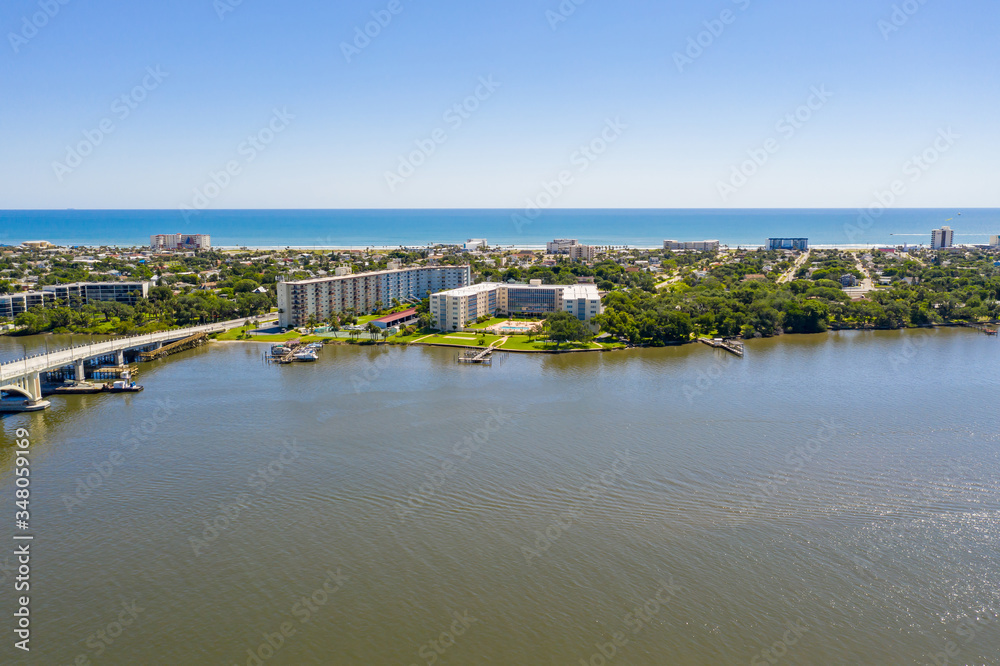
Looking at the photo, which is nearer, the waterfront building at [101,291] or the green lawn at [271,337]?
the green lawn at [271,337]

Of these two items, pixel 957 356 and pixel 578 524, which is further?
pixel 957 356

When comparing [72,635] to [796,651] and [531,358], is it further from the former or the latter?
[531,358]

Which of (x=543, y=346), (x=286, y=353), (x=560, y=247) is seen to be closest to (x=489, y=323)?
(x=543, y=346)

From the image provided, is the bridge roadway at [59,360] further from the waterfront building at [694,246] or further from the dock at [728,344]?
the waterfront building at [694,246]

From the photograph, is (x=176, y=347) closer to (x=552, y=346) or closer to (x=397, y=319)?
(x=397, y=319)

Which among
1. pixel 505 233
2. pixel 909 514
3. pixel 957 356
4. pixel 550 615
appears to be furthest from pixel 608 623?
pixel 505 233

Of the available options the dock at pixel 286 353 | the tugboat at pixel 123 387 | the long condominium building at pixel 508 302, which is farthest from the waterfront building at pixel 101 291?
the long condominium building at pixel 508 302
